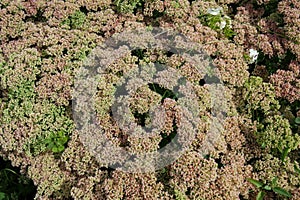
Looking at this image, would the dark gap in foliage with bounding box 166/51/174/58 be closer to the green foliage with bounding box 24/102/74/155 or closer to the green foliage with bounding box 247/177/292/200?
the green foliage with bounding box 24/102/74/155

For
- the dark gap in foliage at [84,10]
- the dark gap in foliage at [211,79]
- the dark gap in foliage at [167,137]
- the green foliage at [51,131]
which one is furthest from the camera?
the dark gap in foliage at [84,10]

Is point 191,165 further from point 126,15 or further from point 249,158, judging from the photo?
point 126,15

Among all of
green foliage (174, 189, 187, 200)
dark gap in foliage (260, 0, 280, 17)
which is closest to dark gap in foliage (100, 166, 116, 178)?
green foliage (174, 189, 187, 200)

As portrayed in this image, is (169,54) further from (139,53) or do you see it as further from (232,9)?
(232,9)


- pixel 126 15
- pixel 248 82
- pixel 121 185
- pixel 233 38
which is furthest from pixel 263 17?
pixel 121 185

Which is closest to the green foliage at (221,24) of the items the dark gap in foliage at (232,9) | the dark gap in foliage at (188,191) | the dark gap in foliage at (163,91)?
the dark gap in foliage at (232,9)

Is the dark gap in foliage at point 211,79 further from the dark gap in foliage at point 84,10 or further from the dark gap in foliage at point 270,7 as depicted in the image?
the dark gap in foliage at point 84,10
